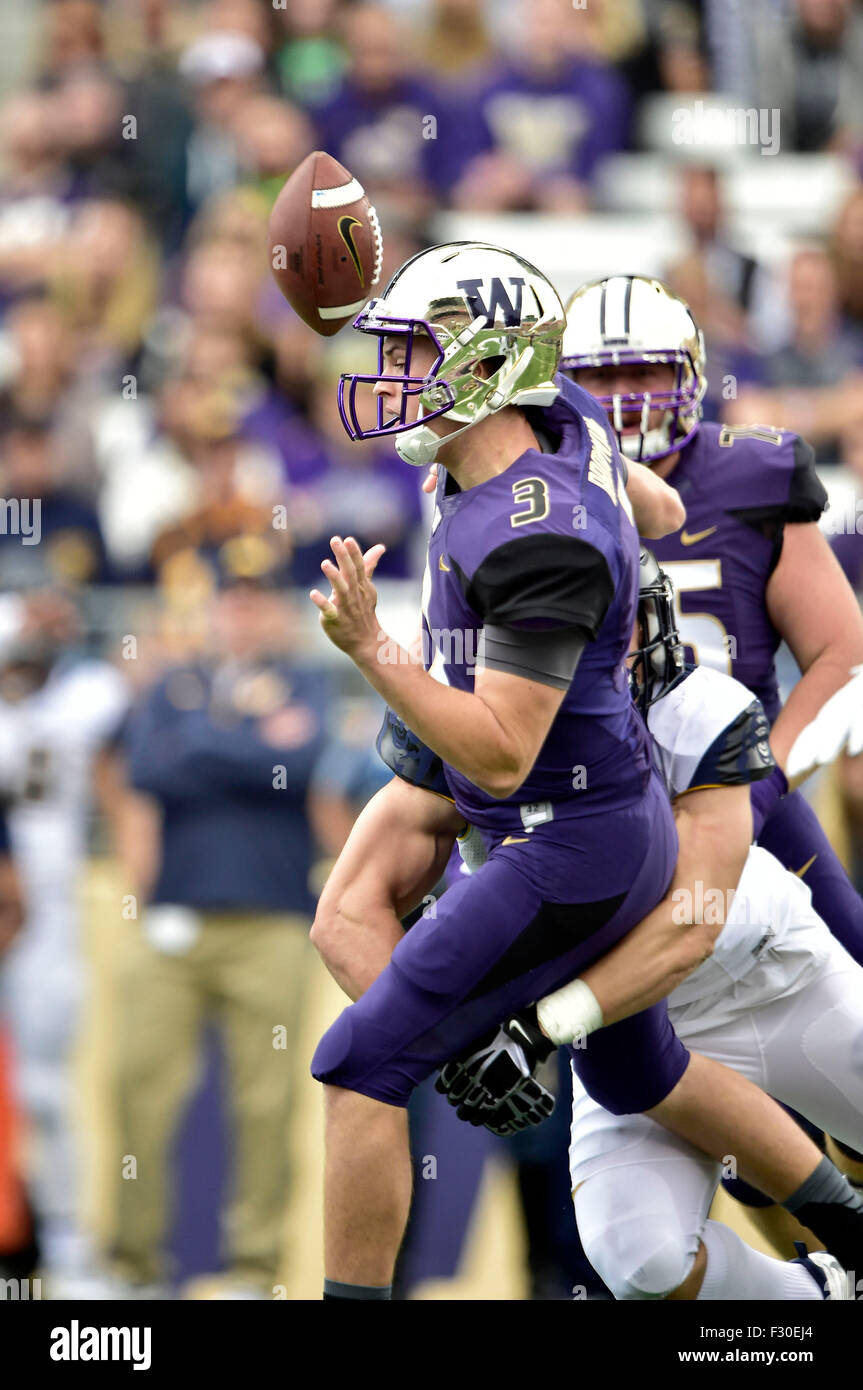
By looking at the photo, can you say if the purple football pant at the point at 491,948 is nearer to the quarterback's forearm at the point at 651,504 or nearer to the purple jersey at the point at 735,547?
the quarterback's forearm at the point at 651,504

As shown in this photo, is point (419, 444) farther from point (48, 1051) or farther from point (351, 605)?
point (48, 1051)

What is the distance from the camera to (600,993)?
3520 mm

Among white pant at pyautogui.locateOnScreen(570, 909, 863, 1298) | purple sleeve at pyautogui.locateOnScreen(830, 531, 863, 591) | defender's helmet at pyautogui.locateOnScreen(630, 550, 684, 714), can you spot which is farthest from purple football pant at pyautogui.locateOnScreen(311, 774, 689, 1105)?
purple sleeve at pyautogui.locateOnScreen(830, 531, 863, 591)

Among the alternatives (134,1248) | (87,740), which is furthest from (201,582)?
(134,1248)

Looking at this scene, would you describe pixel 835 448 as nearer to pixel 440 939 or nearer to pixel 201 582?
pixel 201 582

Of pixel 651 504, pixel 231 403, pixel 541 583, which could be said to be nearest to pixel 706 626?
pixel 651 504

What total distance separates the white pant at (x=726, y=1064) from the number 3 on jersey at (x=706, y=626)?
0.56 m

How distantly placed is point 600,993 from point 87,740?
10.2 feet

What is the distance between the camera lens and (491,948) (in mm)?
3404

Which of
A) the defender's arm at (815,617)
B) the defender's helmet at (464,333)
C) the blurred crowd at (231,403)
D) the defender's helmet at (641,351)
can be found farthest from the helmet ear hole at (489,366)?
the blurred crowd at (231,403)

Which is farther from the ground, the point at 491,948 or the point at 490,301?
the point at 490,301

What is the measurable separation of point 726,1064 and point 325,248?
180 centimetres

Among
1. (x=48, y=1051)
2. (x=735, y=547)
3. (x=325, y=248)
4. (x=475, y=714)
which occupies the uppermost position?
(x=325, y=248)

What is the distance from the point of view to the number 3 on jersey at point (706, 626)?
4230 mm
